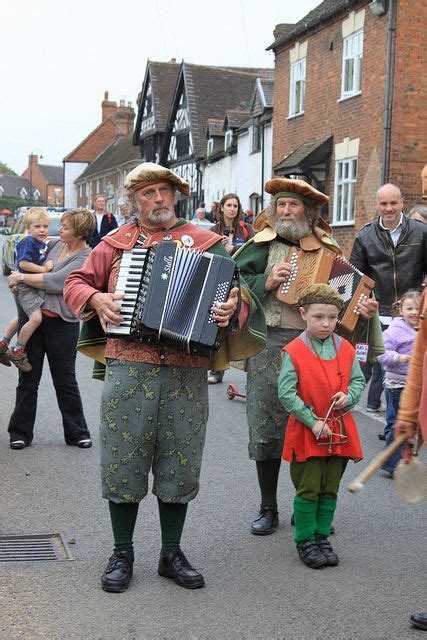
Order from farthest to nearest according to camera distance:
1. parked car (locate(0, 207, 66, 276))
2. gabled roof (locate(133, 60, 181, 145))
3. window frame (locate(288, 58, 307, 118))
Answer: gabled roof (locate(133, 60, 181, 145)), window frame (locate(288, 58, 307, 118)), parked car (locate(0, 207, 66, 276))

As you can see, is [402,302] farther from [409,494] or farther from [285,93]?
[285,93]

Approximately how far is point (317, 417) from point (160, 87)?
47393 mm

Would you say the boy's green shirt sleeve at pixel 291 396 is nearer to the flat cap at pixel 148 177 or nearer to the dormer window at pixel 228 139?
the flat cap at pixel 148 177

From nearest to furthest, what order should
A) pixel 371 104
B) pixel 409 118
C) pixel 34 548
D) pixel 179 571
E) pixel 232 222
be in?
pixel 179 571
pixel 34 548
pixel 232 222
pixel 409 118
pixel 371 104

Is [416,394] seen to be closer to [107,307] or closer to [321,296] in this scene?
[321,296]

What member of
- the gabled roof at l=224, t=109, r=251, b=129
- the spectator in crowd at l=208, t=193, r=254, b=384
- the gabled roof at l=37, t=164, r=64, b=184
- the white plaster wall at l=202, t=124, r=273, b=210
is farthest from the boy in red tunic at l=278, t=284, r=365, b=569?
the gabled roof at l=37, t=164, r=64, b=184

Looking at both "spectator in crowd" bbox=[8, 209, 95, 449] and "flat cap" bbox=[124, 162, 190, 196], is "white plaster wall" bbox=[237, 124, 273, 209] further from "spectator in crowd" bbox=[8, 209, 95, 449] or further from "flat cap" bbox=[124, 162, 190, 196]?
"flat cap" bbox=[124, 162, 190, 196]

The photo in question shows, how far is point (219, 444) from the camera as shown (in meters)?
7.73

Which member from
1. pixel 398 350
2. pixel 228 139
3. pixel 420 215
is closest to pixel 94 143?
pixel 228 139

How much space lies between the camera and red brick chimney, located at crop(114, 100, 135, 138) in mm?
73250

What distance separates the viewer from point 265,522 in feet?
17.8

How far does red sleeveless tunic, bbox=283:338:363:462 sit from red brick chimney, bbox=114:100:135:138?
231 ft

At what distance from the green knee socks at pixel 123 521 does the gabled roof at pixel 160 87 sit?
45376mm

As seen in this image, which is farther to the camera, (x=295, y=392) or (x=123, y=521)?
(x=295, y=392)
